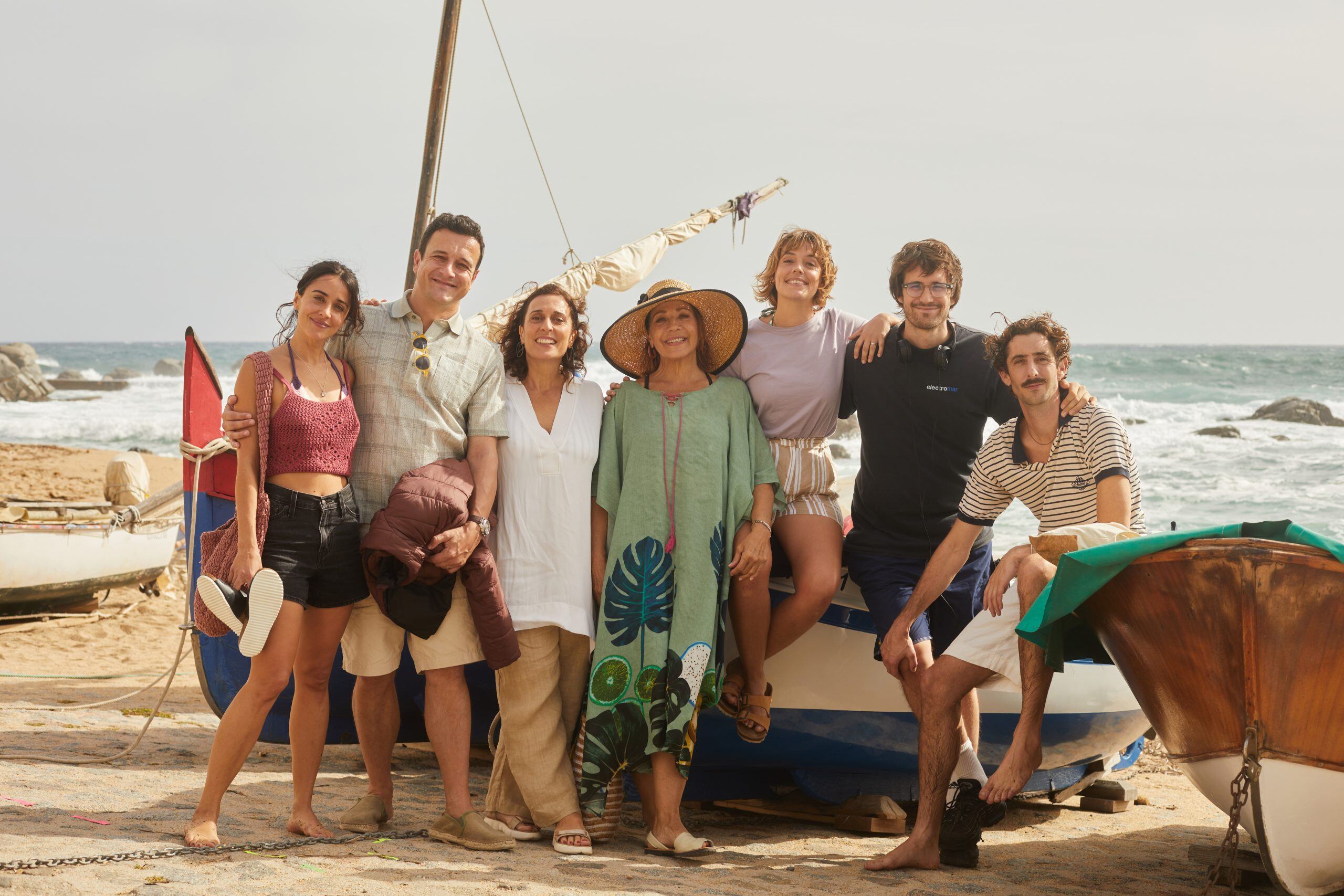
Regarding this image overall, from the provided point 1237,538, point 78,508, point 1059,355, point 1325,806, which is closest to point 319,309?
point 1059,355

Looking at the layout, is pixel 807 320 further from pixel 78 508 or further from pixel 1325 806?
pixel 78 508

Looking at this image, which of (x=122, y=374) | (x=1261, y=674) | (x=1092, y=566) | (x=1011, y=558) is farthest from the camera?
(x=122, y=374)

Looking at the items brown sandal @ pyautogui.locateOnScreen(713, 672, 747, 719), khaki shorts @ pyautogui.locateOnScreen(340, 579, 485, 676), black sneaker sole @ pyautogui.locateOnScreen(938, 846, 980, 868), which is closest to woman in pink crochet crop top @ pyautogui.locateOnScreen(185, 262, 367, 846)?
khaki shorts @ pyautogui.locateOnScreen(340, 579, 485, 676)

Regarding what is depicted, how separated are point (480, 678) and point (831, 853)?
169 cm

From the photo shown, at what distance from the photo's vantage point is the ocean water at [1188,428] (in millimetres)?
18578

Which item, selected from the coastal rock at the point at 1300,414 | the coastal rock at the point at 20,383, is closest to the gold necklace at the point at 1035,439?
the coastal rock at the point at 1300,414

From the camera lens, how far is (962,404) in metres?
4.55

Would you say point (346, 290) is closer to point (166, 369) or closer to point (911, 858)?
point (911, 858)

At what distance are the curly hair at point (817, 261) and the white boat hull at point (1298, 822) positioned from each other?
2.21 meters

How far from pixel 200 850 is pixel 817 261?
3023mm

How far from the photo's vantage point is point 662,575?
4.15m

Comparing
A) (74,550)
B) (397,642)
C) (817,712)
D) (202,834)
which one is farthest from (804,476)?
(74,550)

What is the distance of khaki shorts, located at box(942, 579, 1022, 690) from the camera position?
4035mm

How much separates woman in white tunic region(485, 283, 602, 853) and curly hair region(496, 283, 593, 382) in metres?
0.03
